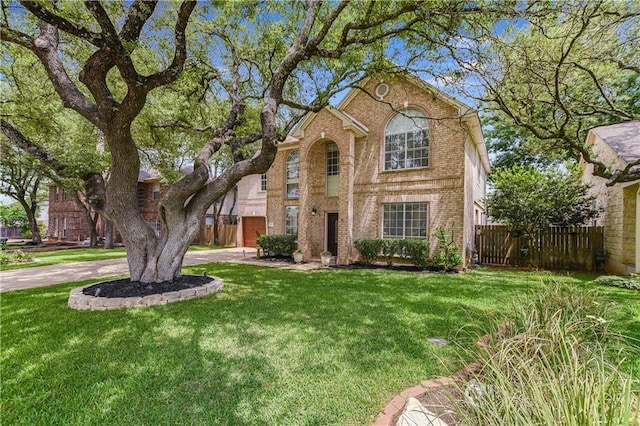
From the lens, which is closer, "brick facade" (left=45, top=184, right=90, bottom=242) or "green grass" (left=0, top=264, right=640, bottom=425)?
"green grass" (left=0, top=264, right=640, bottom=425)

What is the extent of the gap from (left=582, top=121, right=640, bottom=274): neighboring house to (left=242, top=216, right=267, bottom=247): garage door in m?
18.3

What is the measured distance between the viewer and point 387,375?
333 centimetres

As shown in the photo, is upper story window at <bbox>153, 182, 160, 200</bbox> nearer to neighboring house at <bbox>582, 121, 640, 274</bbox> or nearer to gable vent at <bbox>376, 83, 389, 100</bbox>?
gable vent at <bbox>376, 83, 389, 100</bbox>

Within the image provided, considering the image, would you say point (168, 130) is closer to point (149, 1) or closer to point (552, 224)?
point (149, 1)

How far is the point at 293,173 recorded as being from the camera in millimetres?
15992

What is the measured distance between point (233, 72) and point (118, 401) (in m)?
9.61

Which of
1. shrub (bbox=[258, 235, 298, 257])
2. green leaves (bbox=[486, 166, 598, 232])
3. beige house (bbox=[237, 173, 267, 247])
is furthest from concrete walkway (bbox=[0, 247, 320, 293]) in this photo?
green leaves (bbox=[486, 166, 598, 232])

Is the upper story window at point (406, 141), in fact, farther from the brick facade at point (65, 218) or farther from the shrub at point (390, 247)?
the brick facade at point (65, 218)

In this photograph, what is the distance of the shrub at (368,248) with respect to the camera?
1234 centimetres

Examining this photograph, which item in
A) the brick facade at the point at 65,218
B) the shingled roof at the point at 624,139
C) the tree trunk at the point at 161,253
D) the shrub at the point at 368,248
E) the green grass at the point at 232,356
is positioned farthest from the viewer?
the brick facade at the point at 65,218

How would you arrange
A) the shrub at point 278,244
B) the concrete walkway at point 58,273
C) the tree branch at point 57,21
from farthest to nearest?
the shrub at point 278,244 < the concrete walkway at point 58,273 < the tree branch at point 57,21

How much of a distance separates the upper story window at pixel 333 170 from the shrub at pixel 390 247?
12.0ft

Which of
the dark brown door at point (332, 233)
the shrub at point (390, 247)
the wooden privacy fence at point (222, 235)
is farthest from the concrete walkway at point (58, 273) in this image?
the wooden privacy fence at point (222, 235)

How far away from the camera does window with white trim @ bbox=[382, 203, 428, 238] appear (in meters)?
12.2
